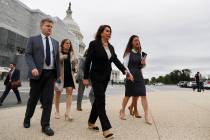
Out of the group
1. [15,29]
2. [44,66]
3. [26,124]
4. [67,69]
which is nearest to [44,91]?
[44,66]

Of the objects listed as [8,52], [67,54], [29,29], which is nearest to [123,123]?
[67,54]

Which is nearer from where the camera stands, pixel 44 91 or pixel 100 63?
pixel 100 63

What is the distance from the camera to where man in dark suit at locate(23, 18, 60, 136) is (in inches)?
207

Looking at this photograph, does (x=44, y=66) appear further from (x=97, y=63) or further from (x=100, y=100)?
(x=100, y=100)

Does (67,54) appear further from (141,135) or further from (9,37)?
(9,37)

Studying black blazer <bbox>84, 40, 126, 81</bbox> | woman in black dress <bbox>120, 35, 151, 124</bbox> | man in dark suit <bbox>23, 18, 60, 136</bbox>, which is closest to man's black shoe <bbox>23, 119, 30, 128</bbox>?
man in dark suit <bbox>23, 18, 60, 136</bbox>

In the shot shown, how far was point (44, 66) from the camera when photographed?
17.5ft

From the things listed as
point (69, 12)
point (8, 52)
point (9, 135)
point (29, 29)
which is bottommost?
point (9, 135)

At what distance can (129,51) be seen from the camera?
6863mm

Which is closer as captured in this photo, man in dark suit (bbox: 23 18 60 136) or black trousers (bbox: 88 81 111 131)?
black trousers (bbox: 88 81 111 131)

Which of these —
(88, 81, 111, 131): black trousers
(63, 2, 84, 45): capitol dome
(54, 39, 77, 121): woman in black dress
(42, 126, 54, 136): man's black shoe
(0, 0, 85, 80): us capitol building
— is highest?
(63, 2, 84, 45): capitol dome

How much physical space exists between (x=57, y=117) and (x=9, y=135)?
7.10 ft

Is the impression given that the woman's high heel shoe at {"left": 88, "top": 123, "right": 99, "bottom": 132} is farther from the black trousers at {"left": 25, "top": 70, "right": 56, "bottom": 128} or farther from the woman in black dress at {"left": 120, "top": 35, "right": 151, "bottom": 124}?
the woman in black dress at {"left": 120, "top": 35, "right": 151, "bottom": 124}

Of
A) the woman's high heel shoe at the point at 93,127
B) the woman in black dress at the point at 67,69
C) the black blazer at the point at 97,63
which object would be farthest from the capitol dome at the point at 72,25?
the black blazer at the point at 97,63
